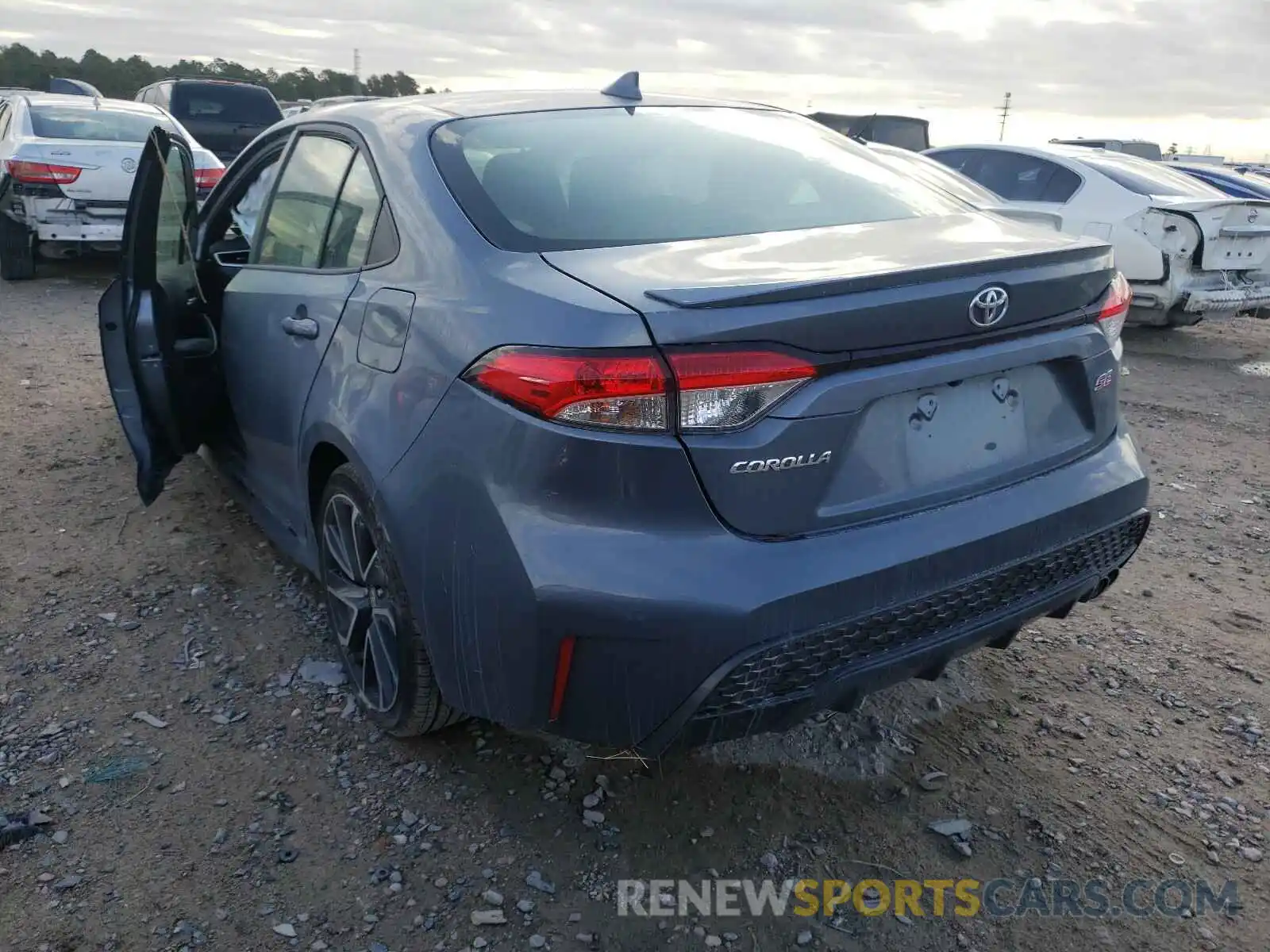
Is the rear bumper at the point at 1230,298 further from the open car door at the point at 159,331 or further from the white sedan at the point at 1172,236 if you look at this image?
the open car door at the point at 159,331

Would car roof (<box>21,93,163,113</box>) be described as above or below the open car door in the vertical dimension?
above

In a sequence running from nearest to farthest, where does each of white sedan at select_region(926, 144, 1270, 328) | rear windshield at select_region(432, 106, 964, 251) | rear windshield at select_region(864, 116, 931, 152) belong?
rear windshield at select_region(432, 106, 964, 251) → white sedan at select_region(926, 144, 1270, 328) → rear windshield at select_region(864, 116, 931, 152)

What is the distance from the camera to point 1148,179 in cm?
829

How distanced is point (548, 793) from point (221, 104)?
49.9 feet

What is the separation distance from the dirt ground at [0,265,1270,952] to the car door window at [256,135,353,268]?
1.19 meters

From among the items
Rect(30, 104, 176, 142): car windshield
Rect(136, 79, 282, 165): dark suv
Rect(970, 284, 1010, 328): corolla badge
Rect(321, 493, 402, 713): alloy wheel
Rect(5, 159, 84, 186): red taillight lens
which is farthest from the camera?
Rect(136, 79, 282, 165): dark suv

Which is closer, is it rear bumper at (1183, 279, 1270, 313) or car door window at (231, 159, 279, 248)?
car door window at (231, 159, 279, 248)

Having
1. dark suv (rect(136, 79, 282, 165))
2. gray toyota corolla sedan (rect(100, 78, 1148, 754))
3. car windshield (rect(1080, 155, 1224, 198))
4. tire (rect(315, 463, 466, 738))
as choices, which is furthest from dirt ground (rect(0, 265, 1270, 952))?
dark suv (rect(136, 79, 282, 165))

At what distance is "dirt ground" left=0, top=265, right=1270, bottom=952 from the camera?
7.21 ft

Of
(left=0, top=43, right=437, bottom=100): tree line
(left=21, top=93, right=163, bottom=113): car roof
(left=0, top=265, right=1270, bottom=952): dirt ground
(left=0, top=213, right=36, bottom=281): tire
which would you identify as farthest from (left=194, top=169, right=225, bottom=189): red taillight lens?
(left=0, top=43, right=437, bottom=100): tree line

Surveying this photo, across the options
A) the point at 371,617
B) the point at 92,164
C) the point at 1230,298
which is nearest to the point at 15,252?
the point at 92,164

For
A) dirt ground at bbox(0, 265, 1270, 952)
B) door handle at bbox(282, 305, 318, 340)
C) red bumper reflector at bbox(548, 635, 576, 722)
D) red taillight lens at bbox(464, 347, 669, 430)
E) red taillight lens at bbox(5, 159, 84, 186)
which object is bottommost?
dirt ground at bbox(0, 265, 1270, 952)

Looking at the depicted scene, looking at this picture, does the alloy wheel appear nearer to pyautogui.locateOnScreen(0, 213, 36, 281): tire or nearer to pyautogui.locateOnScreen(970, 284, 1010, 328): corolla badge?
pyautogui.locateOnScreen(970, 284, 1010, 328): corolla badge

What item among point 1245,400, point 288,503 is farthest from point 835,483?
point 1245,400
